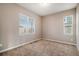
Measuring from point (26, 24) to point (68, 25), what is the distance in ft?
3.13

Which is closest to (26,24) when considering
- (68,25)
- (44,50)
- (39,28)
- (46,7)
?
(39,28)

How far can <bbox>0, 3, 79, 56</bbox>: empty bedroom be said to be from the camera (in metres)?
1.50

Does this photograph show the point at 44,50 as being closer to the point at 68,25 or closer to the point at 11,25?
the point at 68,25

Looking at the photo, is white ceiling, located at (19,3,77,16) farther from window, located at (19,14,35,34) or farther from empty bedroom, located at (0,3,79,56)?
window, located at (19,14,35,34)

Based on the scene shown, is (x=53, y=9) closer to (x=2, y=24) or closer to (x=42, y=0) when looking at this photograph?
(x=42, y=0)

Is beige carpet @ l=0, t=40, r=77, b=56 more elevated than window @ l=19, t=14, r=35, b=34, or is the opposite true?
window @ l=19, t=14, r=35, b=34

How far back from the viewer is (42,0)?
1455 mm

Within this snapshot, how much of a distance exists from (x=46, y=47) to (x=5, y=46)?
91 centimetres

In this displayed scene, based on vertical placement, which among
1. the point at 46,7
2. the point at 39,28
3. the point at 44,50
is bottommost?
the point at 44,50

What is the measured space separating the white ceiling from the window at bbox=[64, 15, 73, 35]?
0.72 ft

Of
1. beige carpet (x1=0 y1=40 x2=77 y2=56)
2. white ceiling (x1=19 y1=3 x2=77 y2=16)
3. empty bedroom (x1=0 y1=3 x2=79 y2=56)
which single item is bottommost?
beige carpet (x1=0 y1=40 x2=77 y2=56)

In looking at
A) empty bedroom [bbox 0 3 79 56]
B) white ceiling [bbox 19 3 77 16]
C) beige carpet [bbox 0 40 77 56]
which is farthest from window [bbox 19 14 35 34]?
beige carpet [bbox 0 40 77 56]

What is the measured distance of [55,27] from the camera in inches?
64.7

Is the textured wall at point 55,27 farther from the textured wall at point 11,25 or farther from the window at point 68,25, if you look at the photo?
the textured wall at point 11,25
